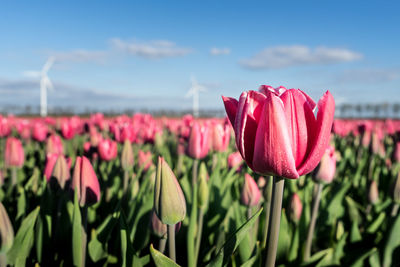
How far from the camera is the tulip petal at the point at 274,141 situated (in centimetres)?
96

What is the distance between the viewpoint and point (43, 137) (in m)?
4.66

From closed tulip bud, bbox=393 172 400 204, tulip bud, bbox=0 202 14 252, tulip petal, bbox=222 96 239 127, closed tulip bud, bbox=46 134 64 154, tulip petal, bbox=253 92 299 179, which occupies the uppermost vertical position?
tulip petal, bbox=222 96 239 127

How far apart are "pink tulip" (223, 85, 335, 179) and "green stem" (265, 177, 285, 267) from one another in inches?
2.0

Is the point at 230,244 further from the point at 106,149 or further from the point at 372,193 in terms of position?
the point at 106,149

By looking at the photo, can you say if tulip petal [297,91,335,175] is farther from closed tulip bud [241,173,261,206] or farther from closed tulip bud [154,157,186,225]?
closed tulip bud [241,173,261,206]

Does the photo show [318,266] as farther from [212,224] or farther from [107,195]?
[107,195]

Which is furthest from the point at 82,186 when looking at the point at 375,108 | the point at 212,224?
the point at 375,108

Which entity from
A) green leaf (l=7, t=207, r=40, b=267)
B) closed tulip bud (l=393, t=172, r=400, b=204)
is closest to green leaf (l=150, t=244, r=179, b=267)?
green leaf (l=7, t=207, r=40, b=267)

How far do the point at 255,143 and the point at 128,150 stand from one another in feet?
6.55

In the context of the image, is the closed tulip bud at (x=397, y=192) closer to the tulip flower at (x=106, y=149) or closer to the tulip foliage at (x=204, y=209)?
the tulip foliage at (x=204, y=209)

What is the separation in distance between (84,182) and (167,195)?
65 cm

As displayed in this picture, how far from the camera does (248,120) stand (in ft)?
3.42

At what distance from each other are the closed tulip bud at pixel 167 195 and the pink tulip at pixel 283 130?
0.30 m

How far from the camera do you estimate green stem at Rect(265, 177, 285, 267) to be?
101 centimetres
